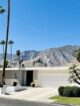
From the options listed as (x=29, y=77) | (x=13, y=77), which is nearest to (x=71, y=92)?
(x=29, y=77)

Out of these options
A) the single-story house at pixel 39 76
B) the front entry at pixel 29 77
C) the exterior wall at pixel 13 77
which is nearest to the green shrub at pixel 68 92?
the single-story house at pixel 39 76

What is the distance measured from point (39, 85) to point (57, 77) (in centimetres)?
424

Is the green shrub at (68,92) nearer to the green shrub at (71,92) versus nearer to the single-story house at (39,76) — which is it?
the green shrub at (71,92)

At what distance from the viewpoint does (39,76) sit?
172 feet

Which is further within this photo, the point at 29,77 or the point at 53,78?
the point at 29,77

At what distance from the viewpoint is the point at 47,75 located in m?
51.2

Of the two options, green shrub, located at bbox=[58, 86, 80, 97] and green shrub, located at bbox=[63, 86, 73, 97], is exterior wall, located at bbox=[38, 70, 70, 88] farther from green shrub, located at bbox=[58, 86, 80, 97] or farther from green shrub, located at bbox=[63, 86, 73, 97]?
green shrub, located at bbox=[63, 86, 73, 97]

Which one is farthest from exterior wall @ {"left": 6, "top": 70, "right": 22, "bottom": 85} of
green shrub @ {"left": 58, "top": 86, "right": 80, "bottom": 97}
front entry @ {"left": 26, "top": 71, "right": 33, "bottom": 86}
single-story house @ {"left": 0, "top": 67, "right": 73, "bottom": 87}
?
green shrub @ {"left": 58, "top": 86, "right": 80, "bottom": 97}

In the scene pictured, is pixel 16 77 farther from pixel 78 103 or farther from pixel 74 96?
pixel 78 103

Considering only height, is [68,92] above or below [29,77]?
below

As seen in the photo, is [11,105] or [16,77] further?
[16,77]

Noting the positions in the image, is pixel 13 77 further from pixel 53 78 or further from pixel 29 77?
pixel 53 78

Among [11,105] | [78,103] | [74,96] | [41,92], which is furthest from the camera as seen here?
[41,92]

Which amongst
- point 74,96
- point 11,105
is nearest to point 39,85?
point 74,96
